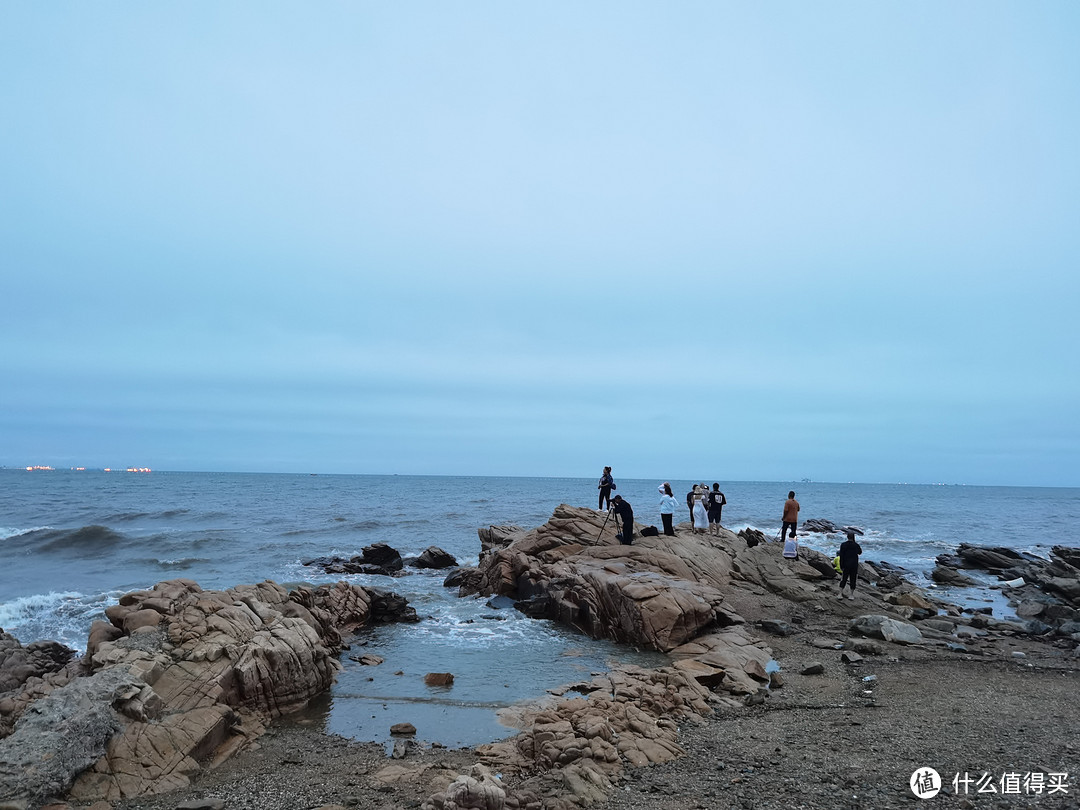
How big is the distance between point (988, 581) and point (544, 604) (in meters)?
25.4

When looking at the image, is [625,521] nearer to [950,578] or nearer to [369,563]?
[369,563]

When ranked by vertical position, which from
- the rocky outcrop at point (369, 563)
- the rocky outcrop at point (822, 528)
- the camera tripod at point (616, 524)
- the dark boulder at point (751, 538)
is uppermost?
the camera tripod at point (616, 524)

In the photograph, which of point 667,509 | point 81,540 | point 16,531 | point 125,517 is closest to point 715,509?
point 667,509

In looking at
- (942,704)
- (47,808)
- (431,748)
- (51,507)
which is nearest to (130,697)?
(47,808)

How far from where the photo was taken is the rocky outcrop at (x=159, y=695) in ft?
32.4

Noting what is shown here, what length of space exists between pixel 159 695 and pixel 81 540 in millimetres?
36229

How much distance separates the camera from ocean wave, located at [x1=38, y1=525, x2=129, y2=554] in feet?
124

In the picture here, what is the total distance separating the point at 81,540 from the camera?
40.4 meters

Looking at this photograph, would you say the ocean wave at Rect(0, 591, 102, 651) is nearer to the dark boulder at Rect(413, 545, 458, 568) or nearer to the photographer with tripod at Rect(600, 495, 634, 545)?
the dark boulder at Rect(413, 545, 458, 568)

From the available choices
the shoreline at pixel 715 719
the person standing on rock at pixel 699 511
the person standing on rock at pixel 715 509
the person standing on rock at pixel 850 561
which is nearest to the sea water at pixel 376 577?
the shoreline at pixel 715 719

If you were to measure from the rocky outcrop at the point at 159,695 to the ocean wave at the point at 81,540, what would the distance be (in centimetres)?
2806

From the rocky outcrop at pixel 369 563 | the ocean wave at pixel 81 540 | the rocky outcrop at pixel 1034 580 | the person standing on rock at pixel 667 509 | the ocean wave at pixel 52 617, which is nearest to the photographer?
the ocean wave at pixel 52 617

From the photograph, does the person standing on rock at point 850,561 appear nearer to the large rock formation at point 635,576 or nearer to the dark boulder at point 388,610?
the large rock formation at point 635,576

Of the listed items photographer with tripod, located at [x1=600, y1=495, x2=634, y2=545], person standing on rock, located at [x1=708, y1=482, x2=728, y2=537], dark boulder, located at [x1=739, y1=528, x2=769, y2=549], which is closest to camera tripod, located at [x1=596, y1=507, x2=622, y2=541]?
photographer with tripod, located at [x1=600, y1=495, x2=634, y2=545]
